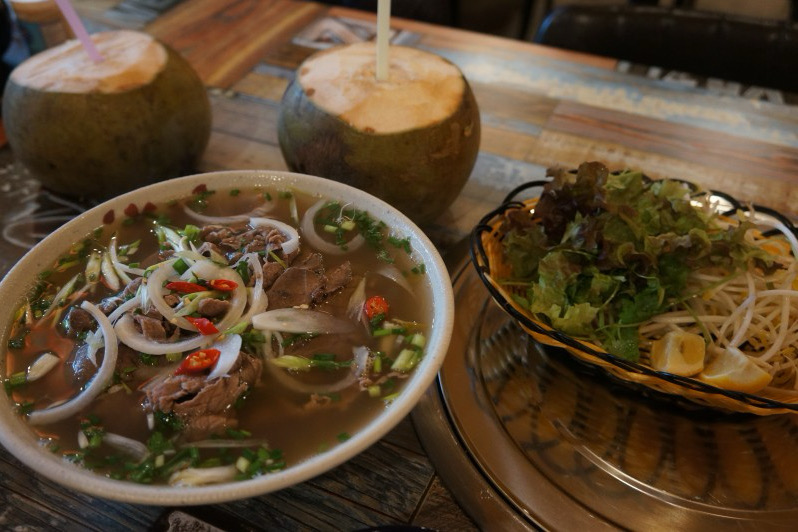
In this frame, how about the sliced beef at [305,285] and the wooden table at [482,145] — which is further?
the sliced beef at [305,285]

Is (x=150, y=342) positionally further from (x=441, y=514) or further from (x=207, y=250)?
(x=441, y=514)

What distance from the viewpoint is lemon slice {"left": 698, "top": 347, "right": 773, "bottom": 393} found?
1237 mm

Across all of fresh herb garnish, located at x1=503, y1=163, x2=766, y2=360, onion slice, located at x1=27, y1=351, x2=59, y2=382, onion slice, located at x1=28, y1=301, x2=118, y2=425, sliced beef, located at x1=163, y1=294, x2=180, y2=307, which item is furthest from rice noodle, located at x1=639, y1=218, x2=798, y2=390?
onion slice, located at x1=27, y1=351, x2=59, y2=382

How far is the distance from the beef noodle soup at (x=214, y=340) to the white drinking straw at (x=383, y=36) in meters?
0.42

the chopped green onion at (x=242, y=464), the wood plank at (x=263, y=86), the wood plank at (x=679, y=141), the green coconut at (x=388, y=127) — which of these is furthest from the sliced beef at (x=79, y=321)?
the wood plank at (x=679, y=141)

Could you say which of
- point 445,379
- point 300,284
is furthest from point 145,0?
point 445,379

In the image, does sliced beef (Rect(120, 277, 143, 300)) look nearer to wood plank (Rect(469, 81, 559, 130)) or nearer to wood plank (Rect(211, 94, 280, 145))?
wood plank (Rect(211, 94, 280, 145))

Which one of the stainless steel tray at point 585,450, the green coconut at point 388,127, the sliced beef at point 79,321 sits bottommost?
the stainless steel tray at point 585,450

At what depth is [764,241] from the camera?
5.22 ft

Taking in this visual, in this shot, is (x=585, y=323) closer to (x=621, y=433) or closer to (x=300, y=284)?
(x=621, y=433)

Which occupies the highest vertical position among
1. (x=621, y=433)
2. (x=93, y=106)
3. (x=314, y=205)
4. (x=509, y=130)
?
(x=93, y=106)

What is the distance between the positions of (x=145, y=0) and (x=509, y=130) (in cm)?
208

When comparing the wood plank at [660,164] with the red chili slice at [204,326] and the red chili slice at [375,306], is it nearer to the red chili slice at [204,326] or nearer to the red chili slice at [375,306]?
the red chili slice at [375,306]

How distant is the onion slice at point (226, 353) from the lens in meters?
1.13
